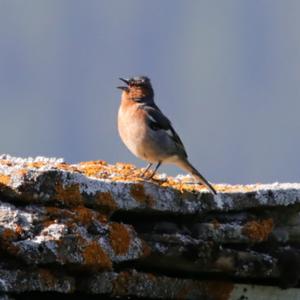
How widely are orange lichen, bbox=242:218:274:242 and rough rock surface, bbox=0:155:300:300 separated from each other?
13 millimetres

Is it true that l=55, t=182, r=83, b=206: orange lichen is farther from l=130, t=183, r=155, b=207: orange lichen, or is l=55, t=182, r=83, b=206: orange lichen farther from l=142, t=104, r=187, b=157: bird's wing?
l=142, t=104, r=187, b=157: bird's wing

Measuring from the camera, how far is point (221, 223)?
1069 centimetres

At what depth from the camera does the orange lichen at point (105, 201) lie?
9867mm

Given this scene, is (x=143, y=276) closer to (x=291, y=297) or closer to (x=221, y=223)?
(x=221, y=223)

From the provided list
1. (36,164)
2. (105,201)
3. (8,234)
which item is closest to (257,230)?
(105,201)

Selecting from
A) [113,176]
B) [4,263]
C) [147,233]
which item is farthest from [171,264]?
[4,263]

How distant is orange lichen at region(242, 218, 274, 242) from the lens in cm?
1070

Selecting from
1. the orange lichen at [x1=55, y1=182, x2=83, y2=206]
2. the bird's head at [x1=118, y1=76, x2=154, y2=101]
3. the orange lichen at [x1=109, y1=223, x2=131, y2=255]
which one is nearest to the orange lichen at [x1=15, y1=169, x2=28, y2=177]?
the orange lichen at [x1=55, y1=182, x2=83, y2=206]

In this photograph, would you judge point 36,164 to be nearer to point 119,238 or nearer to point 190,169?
point 119,238

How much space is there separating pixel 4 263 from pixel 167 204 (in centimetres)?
Result: 211

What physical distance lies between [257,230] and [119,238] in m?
1.71

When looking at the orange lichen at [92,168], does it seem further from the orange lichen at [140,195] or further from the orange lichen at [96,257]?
the orange lichen at [96,257]

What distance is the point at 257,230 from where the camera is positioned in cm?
1077

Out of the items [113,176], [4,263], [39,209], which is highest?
[113,176]
